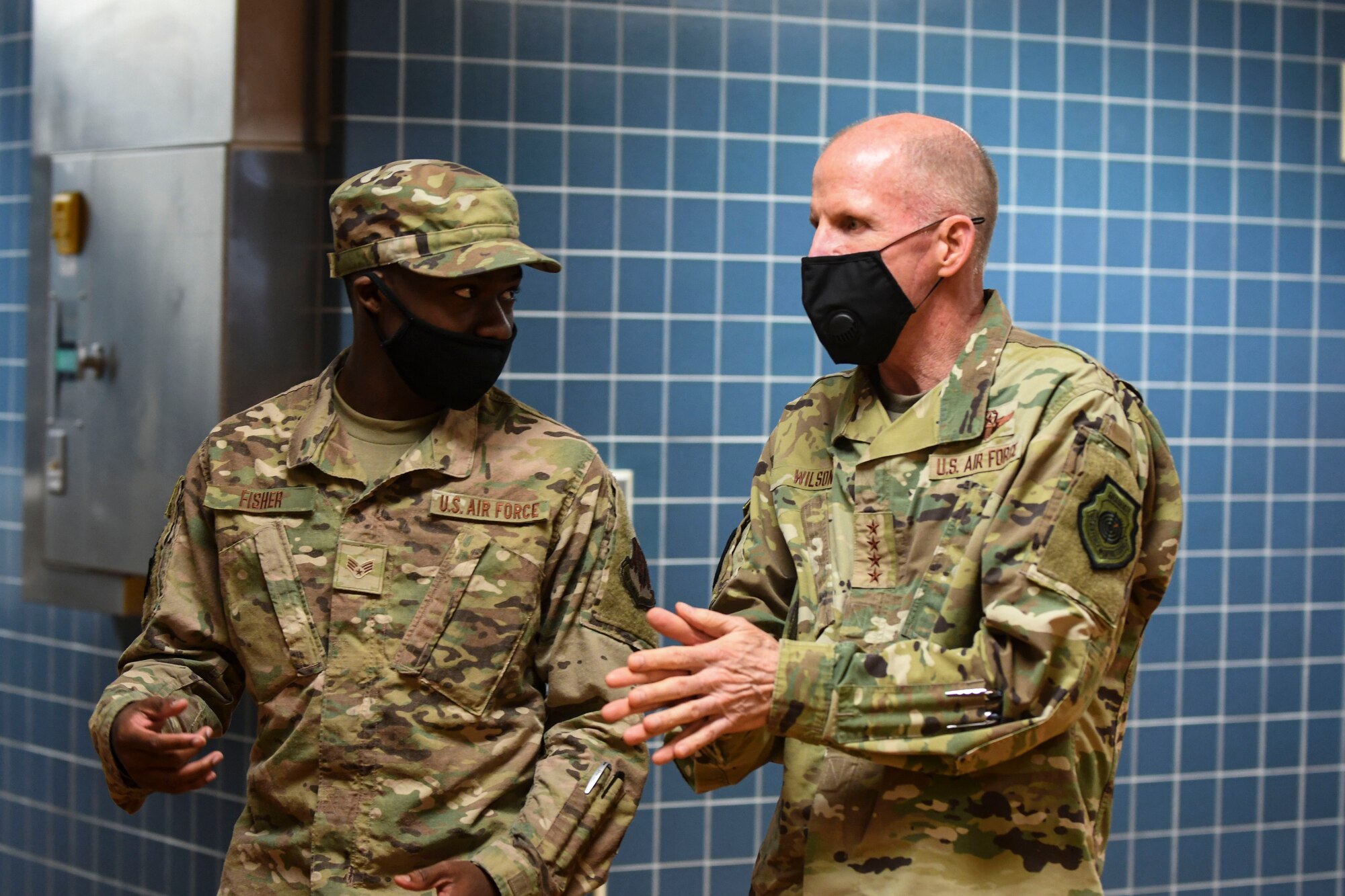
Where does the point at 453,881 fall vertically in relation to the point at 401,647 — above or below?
below

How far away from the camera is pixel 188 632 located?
1.89 meters

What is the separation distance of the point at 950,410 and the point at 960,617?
0.91 ft

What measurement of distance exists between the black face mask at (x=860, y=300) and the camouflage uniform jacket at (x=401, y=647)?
47 cm

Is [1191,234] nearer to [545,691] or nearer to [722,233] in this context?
→ [722,233]

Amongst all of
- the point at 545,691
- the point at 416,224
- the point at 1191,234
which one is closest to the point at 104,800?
the point at 545,691

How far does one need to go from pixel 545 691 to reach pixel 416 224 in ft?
2.49

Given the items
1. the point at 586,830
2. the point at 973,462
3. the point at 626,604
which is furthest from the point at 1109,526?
the point at 586,830

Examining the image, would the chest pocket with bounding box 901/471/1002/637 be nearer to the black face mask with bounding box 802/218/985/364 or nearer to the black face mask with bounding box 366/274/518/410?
the black face mask with bounding box 802/218/985/364

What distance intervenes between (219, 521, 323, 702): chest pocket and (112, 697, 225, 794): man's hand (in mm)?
131

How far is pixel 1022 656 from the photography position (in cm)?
143

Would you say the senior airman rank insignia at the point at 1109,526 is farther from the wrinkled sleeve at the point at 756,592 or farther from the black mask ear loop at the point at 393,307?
the black mask ear loop at the point at 393,307

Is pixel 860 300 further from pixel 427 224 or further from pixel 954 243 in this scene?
pixel 427 224

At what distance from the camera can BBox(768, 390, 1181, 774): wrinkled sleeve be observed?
1.42 metres

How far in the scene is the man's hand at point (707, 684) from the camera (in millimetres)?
1436
